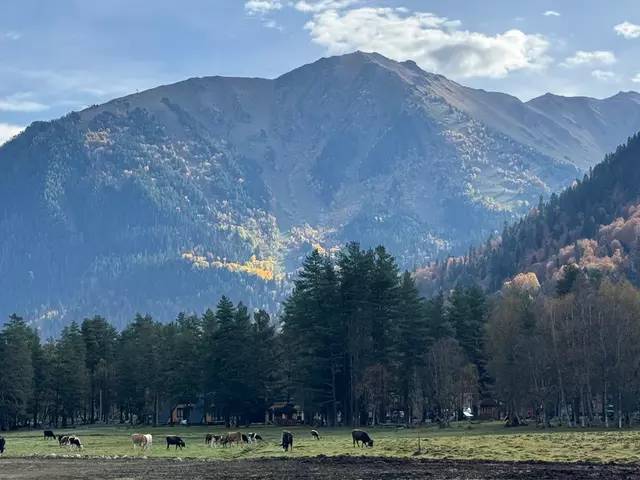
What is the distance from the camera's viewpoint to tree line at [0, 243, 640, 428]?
89.4 meters

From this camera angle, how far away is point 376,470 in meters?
45.7

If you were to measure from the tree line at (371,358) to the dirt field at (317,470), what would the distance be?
38.5 meters

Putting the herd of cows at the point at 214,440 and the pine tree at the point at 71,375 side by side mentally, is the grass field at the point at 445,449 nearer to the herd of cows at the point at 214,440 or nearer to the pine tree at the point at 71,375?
the herd of cows at the point at 214,440

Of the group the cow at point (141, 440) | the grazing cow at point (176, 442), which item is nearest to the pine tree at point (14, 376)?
the cow at point (141, 440)

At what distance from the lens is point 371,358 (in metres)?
104

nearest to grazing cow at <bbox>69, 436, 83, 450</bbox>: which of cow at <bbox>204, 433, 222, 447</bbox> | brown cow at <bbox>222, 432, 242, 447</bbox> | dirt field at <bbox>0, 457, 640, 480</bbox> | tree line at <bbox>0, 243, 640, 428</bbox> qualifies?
cow at <bbox>204, 433, 222, 447</bbox>

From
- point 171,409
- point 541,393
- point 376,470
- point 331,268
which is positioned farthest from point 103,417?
point 376,470

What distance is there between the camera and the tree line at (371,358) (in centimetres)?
8944

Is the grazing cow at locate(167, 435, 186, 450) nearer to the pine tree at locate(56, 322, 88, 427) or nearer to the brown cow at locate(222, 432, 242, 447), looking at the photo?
the brown cow at locate(222, 432, 242, 447)

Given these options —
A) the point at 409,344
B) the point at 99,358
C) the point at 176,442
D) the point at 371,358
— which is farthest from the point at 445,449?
the point at 99,358

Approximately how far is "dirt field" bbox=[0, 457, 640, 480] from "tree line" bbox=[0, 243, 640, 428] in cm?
3849

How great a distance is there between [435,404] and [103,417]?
6691 cm

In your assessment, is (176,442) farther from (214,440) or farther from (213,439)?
(214,440)

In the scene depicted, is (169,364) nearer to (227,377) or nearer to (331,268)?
(227,377)
